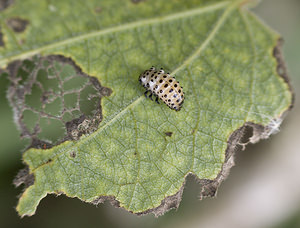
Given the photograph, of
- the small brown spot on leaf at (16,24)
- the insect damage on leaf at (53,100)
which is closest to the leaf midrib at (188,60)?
the insect damage on leaf at (53,100)

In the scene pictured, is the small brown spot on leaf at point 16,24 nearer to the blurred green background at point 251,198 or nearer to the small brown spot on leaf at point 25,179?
the small brown spot on leaf at point 25,179

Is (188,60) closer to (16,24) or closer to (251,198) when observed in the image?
(16,24)

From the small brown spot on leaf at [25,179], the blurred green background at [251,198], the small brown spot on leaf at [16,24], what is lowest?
the blurred green background at [251,198]

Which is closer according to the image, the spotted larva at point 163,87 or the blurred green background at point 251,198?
the spotted larva at point 163,87

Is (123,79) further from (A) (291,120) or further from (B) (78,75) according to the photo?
(A) (291,120)

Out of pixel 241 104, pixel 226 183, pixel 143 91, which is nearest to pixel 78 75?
pixel 143 91

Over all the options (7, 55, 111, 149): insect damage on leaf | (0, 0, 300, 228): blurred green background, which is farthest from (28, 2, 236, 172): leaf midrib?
(0, 0, 300, 228): blurred green background

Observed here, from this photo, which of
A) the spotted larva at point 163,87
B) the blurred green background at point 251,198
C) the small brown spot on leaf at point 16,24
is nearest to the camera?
the small brown spot on leaf at point 16,24

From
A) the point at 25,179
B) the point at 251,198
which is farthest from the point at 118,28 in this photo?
the point at 251,198

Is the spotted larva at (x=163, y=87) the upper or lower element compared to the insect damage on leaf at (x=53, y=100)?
lower
